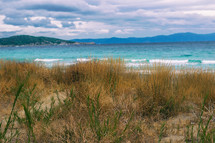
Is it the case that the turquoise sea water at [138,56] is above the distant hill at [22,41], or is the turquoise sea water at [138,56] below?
below

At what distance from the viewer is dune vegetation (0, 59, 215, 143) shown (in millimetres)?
2311

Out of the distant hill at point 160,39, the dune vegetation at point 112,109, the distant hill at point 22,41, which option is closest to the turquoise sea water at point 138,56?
the dune vegetation at point 112,109

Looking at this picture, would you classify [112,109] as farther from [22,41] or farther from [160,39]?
[160,39]

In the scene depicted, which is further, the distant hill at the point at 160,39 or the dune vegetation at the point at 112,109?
the distant hill at the point at 160,39

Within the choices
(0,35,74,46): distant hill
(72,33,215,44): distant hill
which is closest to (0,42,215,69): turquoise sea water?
(0,35,74,46): distant hill

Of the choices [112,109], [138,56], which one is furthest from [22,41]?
[112,109]

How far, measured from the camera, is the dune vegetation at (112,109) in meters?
2.31

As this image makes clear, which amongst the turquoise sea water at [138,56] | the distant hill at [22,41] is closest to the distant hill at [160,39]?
the distant hill at [22,41]

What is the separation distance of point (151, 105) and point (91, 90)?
3.68 ft

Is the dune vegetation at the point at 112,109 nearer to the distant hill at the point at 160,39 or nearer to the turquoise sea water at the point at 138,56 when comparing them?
the turquoise sea water at the point at 138,56

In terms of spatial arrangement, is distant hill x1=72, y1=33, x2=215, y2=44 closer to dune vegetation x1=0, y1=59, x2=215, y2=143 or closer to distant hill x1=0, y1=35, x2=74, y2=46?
distant hill x1=0, y1=35, x2=74, y2=46

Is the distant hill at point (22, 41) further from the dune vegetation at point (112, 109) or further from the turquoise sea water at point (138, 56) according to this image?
the dune vegetation at point (112, 109)

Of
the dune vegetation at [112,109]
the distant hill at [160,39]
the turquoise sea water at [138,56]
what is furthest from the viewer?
the distant hill at [160,39]

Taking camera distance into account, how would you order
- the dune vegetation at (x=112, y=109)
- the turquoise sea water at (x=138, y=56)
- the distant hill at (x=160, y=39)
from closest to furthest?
the dune vegetation at (x=112, y=109) < the turquoise sea water at (x=138, y=56) < the distant hill at (x=160, y=39)
